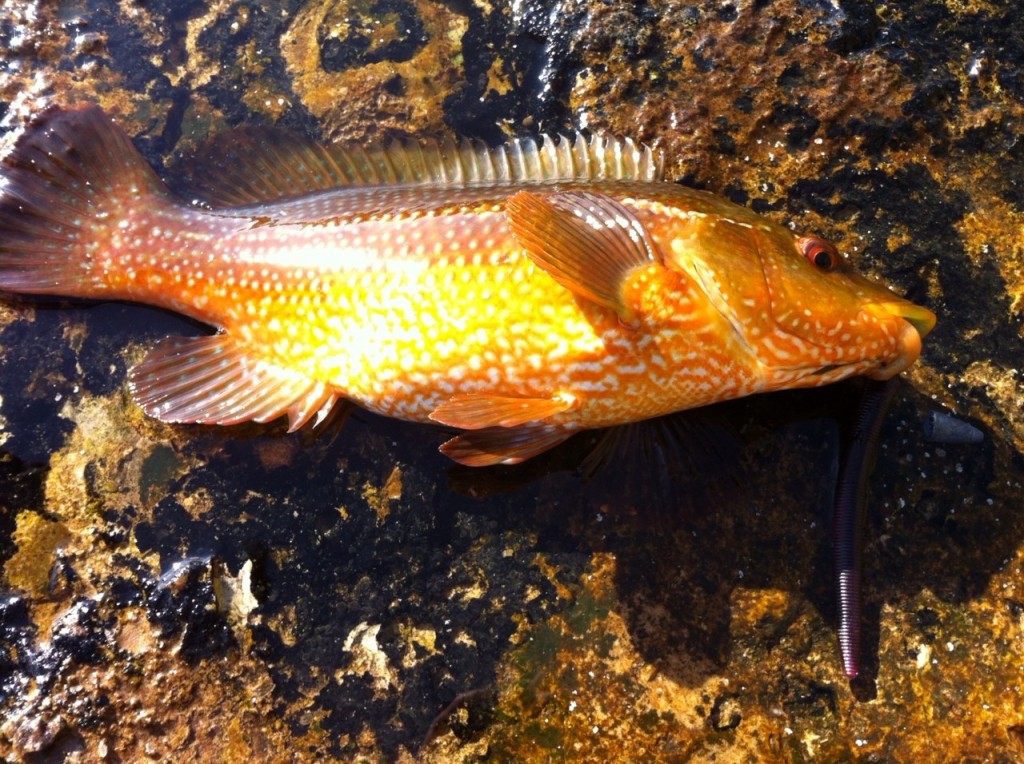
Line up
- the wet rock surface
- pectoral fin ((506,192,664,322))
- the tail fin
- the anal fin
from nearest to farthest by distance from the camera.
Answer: pectoral fin ((506,192,664,322)), the wet rock surface, the anal fin, the tail fin

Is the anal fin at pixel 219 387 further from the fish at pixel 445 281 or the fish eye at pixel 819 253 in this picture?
the fish eye at pixel 819 253

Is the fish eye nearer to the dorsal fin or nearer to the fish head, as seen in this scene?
the fish head

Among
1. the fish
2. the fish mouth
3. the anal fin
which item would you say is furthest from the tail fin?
the fish mouth

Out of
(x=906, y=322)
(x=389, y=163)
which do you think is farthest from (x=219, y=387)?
(x=906, y=322)

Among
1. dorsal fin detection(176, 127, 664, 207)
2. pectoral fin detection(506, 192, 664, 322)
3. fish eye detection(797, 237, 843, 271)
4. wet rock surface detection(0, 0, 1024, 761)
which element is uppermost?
dorsal fin detection(176, 127, 664, 207)

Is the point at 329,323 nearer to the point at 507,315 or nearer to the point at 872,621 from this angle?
the point at 507,315

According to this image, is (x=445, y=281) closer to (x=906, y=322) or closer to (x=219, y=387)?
(x=219, y=387)
